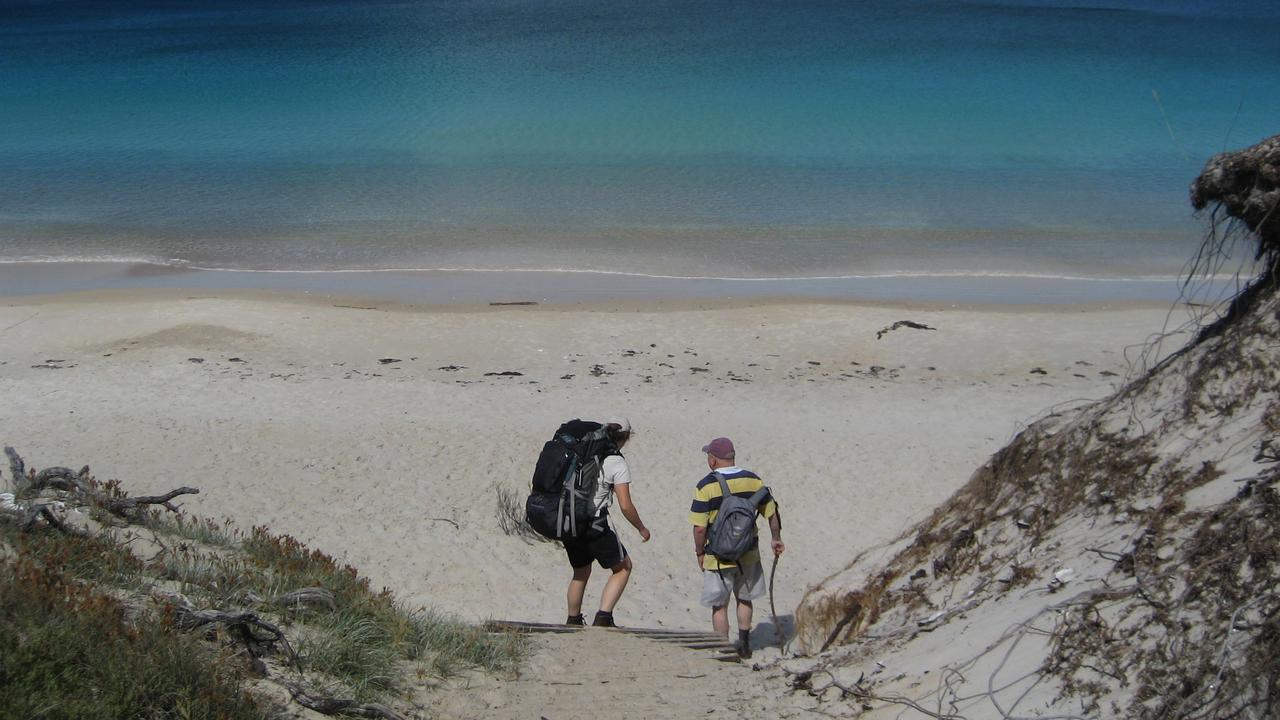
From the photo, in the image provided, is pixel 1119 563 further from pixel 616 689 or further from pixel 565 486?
pixel 565 486

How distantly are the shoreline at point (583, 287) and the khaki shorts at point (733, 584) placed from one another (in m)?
11.9

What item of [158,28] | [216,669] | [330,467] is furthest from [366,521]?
[158,28]

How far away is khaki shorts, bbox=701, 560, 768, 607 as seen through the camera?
702cm

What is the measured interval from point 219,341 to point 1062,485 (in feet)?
44.5

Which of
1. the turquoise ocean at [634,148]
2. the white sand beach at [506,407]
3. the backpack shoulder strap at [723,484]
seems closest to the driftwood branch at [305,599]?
the backpack shoulder strap at [723,484]

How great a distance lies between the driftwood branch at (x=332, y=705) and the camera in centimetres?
443

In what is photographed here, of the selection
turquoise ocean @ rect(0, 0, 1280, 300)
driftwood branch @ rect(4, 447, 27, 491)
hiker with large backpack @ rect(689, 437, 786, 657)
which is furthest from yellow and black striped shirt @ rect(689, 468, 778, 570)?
turquoise ocean @ rect(0, 0, 1280, 300)

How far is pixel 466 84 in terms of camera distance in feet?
144

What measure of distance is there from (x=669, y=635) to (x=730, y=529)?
0.85 m

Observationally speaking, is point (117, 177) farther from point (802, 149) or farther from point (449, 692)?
point (449, 692)

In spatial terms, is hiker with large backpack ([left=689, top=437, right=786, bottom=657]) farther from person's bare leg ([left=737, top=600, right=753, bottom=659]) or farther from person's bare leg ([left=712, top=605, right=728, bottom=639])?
person's bare leg ([left=712, top=605, right=728, bottom=639])

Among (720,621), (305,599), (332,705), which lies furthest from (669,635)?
(332,705)

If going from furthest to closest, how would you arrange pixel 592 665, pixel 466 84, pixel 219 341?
pixel 466 84 < pixel 219 341 < pixel 592 665

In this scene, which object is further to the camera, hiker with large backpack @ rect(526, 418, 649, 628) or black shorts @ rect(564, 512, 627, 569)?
black shorts @ rect(564, 512, 627, 569)
